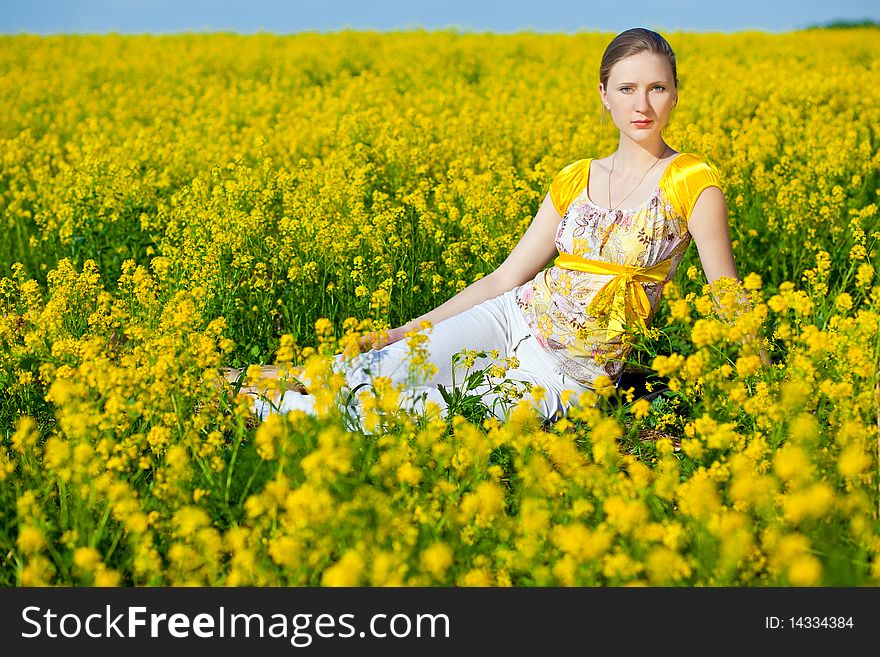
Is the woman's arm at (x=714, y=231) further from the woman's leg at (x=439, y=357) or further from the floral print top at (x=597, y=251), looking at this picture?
the woman's leg at (x=439, y=357)

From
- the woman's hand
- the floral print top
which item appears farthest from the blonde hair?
the woman's hand

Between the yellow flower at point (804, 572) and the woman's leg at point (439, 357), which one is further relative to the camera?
the woman's leg at point (439, 357)

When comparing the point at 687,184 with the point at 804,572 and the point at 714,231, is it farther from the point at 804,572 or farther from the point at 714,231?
the point at 804,572

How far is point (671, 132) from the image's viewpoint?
6438 millimetres

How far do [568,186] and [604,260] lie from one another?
0.37 metres

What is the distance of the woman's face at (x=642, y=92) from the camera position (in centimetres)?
344

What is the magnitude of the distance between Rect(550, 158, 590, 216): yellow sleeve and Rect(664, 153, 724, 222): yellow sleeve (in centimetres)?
40

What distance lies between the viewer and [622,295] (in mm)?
3602

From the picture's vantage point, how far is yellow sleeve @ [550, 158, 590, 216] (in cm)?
383

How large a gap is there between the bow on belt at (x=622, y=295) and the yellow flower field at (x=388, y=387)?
231 millimetres

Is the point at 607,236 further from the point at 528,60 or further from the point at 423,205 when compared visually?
the point at 528,60

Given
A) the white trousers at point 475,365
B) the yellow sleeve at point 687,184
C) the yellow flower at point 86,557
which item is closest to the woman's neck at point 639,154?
the yellow sleeve at point 687,184

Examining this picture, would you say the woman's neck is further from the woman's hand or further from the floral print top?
the woman's hand
